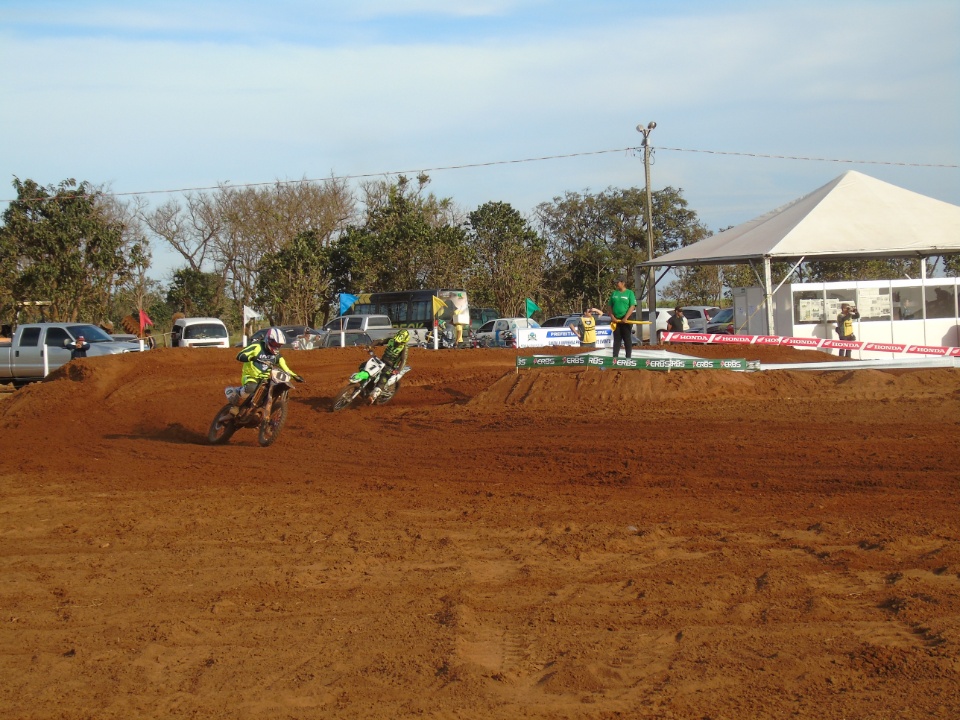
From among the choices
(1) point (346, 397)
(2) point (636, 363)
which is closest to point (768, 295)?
(2) point (636, 363)

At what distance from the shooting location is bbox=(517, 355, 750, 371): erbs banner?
17000 mm

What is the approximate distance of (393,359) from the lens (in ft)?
54.5

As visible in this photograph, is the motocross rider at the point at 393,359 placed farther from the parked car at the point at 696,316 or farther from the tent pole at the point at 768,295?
the parked car at the point at 696,316

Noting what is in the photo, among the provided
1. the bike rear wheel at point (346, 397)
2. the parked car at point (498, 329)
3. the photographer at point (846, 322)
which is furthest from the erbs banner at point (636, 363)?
the parked car at point (498, 329)

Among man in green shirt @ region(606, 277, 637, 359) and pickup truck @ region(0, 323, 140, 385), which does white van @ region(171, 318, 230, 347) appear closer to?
pickup truck @ region(0, 323, 140, 385)

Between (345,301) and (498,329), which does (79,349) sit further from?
(345,301)

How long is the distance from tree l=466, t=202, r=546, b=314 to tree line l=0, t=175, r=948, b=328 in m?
0.06

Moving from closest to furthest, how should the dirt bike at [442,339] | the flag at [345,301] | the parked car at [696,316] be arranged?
1. the dirt bike at [442,339]
2. the parked car at [696,316]
3. the flag at [345,301]

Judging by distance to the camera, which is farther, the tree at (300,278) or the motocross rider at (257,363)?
the tree at (300,278)

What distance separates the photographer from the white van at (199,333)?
109ft

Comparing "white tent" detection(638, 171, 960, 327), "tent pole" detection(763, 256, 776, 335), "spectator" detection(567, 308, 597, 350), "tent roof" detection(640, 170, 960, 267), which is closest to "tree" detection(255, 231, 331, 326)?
"white tent" detection(638, 171, 960, 327)

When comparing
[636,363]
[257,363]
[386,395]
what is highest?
[257,363]

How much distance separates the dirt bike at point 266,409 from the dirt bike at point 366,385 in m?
3.10

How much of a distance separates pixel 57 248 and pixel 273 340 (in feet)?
115
